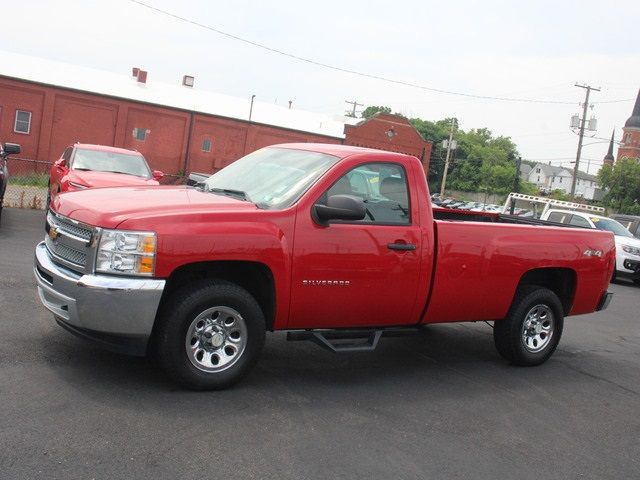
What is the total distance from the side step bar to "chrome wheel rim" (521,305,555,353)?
173 cm

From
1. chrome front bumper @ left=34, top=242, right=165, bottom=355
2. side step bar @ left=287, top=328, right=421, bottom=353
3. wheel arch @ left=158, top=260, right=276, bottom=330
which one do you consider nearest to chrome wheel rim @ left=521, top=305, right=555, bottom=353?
side step bar @ left=287, top=328, right=421, bottom=353

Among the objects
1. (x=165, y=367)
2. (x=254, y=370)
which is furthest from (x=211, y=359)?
(x=254, y=370)

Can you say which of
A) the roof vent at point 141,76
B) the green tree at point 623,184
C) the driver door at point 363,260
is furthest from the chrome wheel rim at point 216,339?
the green tree at point 623,184

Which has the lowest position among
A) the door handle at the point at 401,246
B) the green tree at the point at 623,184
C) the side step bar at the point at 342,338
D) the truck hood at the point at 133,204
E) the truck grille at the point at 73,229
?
the side step bar at the point at 342,338

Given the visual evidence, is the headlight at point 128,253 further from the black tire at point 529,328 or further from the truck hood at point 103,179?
the truck hood at point 103,179

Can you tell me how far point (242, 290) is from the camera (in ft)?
17.5

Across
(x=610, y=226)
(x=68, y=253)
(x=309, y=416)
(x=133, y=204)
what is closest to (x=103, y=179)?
(x=68, y=253)

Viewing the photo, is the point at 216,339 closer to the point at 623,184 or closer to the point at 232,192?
the point at 232,192

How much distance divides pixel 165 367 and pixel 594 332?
6933mm

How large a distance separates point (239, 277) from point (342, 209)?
98 centimetres

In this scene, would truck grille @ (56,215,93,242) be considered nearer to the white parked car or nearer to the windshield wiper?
the windshield wiper

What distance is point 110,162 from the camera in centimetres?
1482

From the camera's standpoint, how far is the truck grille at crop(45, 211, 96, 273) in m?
5.07

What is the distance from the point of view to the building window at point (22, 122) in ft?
136
